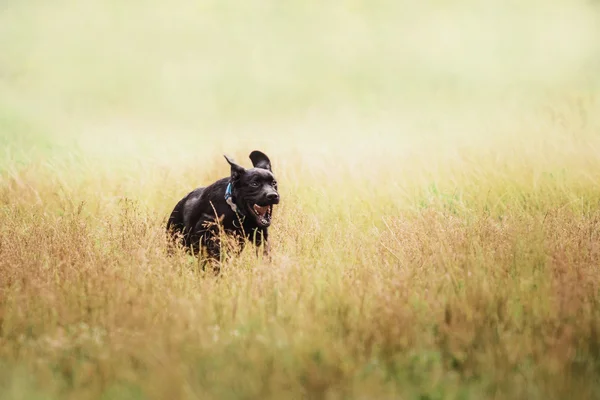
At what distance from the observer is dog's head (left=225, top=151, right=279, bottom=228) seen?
6.12m

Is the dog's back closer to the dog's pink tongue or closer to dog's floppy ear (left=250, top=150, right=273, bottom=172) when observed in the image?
dog's floppy ear (left=250, top=150, right=273, bottom=172)

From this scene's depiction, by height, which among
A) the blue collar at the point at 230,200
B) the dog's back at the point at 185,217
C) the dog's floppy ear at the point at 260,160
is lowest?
the dog's back at the point at 185,217

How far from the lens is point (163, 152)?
1152cm

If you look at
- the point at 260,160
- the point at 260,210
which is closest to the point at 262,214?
the point at 260,210

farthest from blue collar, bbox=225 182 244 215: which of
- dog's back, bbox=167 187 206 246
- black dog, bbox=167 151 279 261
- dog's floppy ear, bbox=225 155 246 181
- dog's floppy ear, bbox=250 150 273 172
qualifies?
dog's back, bbox=167 187 206 246

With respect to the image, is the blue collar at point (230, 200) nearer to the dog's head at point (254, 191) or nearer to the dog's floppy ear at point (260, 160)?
the dog's head at point (254, 191)

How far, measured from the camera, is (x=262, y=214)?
628 centimetres

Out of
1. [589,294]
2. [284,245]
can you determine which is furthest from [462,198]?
[589,294]

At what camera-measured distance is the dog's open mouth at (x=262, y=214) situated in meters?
6.13

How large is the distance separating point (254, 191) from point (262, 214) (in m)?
0.27

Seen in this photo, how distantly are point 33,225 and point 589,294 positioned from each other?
18.2 feet

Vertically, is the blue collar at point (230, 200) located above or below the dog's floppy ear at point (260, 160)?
below

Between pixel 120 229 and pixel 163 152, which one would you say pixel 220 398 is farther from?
pixel 163 152

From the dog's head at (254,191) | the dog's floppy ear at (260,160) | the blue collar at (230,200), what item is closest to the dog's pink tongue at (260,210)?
the dog's head at (254,191)
